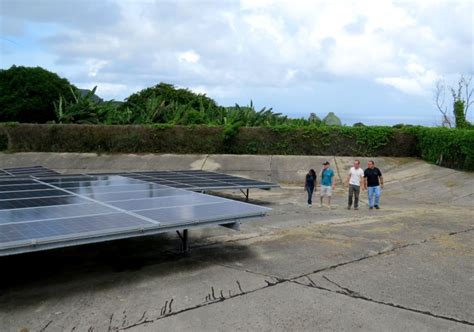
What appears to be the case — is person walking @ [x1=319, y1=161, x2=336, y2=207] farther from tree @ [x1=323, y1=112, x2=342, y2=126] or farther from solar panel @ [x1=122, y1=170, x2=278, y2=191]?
tree @ [x1=323, y1=112, x2=342, y2=126]

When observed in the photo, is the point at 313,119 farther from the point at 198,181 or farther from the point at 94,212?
the point at 94,212

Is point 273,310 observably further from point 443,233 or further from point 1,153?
point 1,153

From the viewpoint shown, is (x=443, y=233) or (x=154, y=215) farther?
(x=443, y=233)

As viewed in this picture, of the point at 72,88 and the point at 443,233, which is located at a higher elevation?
the point at 72,88

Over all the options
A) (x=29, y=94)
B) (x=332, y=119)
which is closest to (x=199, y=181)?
(x=332, y=119)

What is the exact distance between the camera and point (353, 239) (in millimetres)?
9922

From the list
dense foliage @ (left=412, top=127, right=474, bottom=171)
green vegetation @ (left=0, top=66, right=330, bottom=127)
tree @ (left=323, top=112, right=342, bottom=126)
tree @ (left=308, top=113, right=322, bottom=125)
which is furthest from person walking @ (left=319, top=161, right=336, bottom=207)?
tree @ (left=323, top=112, right=342, bottom=126)

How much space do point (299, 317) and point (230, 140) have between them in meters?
19.7

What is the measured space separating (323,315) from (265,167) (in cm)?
1758

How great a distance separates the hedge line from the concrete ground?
11.9 metres

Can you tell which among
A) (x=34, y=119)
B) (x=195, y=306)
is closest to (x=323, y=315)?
(x=195, y=306)

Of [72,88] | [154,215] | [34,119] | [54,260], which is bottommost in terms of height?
[54,260]

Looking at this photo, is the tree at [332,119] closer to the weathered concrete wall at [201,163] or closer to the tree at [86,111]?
the weathered concrete wall at [201,163]

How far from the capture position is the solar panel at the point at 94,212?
6.24 meters
